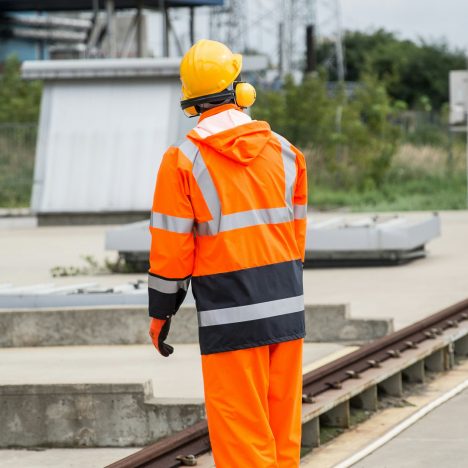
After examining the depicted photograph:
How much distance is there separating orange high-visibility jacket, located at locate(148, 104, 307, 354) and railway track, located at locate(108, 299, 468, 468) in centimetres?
180

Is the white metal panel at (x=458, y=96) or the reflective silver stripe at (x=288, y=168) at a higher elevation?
the white metal panel at (x=458, y=96)

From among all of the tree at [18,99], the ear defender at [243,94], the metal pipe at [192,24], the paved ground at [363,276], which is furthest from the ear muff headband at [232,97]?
the metal pipe at [192,24]

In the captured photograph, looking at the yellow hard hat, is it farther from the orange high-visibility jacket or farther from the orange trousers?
the orange trousers

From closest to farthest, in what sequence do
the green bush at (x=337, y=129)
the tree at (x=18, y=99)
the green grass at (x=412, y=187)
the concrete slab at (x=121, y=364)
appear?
the concrete slab at (x=121, y=364), the green grass at (x=412, y=187), the green bush at (x=337, y=129), the tree at (x=18, y=99)

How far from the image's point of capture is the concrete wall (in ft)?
27.0

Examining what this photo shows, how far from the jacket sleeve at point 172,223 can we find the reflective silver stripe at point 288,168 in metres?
0.45

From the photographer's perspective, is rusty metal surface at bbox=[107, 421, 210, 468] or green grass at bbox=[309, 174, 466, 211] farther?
green grass at bbox=[309, 174, 466, 211]

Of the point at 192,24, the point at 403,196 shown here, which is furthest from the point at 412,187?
the point at 192,24

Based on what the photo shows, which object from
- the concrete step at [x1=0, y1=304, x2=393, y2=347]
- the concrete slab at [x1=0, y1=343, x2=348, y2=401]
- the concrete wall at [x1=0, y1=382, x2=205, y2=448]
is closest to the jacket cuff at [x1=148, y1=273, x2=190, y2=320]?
the concrete wall at [x1=0, y1=382, x2=205, y2=448]

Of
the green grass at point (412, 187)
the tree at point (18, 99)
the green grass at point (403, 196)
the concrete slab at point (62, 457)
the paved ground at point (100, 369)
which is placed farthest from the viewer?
the tree at point (18, 99)

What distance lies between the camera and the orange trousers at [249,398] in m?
5.39

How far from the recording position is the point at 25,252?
22688 millimetres

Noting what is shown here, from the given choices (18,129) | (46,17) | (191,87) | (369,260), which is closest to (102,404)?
(191,87)

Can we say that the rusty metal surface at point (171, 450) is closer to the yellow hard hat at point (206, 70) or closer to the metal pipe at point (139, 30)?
the yellow hard hat at point (206, 70)
